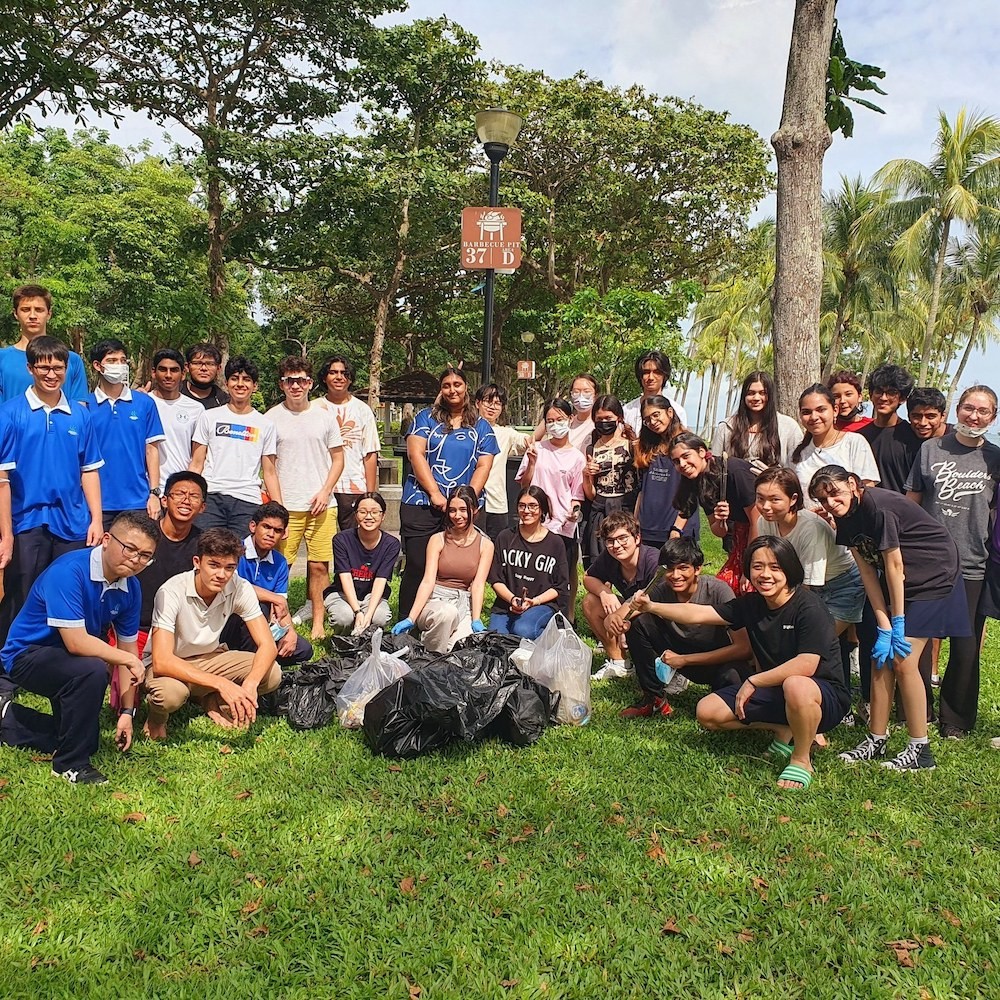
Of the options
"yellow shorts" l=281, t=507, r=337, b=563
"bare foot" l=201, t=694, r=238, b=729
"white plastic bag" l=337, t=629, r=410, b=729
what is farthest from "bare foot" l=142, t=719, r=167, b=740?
"yellow shorts" l=281, t=507, r=337, b=563

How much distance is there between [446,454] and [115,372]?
2349mm

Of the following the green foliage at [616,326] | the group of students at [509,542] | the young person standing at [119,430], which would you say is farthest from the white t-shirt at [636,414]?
the green foliage at [616,326]

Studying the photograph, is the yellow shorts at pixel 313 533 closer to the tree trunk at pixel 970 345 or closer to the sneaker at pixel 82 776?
the sneaker at pixel 82 776

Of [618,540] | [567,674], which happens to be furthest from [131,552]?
[618,540]

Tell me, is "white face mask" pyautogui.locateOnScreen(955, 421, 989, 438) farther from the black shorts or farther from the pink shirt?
the pink shirt

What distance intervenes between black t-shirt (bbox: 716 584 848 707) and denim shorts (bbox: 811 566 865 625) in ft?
1.58

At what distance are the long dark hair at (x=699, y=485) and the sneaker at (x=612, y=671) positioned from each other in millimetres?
1185

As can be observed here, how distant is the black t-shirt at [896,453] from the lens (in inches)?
206

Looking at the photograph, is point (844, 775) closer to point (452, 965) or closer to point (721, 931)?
point (721, 931)

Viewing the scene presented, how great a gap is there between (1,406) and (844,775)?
15.8 ft

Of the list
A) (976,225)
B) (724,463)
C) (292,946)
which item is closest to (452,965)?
(292,946)

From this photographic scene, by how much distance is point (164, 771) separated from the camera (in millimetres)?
4133

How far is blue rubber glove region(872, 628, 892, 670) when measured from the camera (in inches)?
164

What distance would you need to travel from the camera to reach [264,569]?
5488 mm
